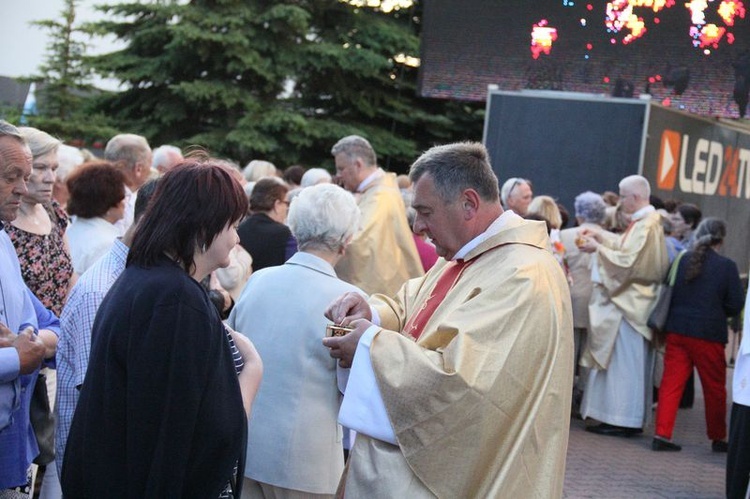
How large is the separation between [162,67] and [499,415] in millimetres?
20827

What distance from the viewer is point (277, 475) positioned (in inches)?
174

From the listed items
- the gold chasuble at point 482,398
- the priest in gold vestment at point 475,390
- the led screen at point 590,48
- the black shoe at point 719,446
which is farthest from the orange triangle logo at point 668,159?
the gold chasuble at point 482,398

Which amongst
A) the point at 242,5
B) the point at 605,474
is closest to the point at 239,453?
the point at 605,474

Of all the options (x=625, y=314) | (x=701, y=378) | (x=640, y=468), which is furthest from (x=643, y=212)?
(x=640, y=468)

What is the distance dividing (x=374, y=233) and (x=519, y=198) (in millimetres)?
2692

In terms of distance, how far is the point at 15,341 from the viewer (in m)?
3.63

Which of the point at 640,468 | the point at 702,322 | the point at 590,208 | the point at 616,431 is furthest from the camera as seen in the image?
the point at 590,208

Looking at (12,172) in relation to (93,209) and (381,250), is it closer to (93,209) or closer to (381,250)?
(93,209)

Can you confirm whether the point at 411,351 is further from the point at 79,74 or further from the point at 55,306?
the point at 79,74

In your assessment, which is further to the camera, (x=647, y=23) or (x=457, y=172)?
(x=647, y=23)

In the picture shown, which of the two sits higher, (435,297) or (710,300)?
(435,297)

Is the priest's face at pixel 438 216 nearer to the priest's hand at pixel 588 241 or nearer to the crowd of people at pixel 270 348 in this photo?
the crowd of people at pixel 270 348

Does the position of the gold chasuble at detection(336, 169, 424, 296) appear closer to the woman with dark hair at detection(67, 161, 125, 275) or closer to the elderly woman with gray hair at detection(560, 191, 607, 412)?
the woman with dark hair at detection(67, 161, 125, 275)

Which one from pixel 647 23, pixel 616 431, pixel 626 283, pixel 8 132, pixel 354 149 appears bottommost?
pixel 616 431
